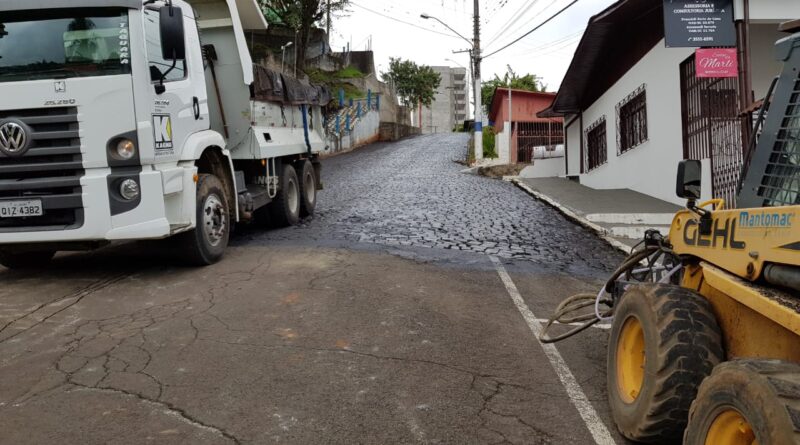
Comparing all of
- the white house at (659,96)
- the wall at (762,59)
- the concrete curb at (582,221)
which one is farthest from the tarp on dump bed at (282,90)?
the wall at (762,59)

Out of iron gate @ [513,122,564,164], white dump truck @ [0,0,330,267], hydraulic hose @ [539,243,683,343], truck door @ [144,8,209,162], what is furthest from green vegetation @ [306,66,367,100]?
hydraulic hose @ [539,243,683,343]

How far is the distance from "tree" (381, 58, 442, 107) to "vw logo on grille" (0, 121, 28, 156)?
66656 mm

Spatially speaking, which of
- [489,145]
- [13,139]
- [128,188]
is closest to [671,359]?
[128,188]

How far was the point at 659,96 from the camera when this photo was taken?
541 inches

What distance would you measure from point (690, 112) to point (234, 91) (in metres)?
8.65

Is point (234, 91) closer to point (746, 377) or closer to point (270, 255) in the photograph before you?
point (270, 255)

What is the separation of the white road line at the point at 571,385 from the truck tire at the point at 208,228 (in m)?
3.47

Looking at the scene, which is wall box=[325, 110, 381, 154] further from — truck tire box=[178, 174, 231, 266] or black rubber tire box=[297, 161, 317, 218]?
truck tire box=[178, 174, 231, 266]

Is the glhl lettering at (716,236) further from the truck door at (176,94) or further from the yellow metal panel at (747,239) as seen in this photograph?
the truck door at (176,94)

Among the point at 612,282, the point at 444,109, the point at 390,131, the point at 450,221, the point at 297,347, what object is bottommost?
the point at 297,347

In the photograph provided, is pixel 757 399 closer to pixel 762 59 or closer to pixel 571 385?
pixel 571 385

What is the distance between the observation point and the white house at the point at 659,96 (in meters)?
10.7

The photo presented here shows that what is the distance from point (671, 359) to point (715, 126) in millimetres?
9721

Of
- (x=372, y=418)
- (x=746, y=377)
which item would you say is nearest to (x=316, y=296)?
(x=372, y=418)
